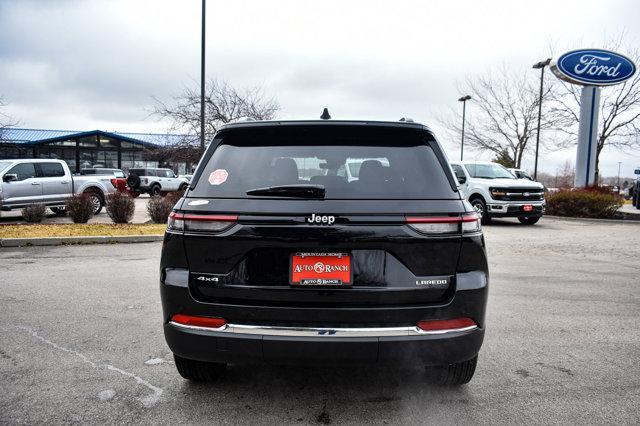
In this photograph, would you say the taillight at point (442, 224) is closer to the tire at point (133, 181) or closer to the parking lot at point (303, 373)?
the parking lot at point (303, 373)

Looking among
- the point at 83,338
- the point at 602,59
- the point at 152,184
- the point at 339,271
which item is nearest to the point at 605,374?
the point at 339,271

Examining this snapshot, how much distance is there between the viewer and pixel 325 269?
266 centimetres

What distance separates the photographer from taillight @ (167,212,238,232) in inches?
107

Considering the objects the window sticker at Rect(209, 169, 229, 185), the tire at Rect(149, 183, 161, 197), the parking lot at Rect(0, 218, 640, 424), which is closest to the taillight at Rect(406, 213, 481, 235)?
the parking lot at Rect(0, 218, 640, 424)

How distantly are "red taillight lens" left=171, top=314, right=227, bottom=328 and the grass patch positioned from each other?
28.4 ft

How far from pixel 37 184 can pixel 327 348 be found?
15.3 m

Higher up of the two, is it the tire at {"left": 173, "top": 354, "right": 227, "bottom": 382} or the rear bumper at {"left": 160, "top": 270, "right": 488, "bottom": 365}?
A: the rear bumper at {"left": 160, "top": 270, "right": 488, "bottom": 365}

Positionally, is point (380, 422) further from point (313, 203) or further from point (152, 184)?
point (152, 184)

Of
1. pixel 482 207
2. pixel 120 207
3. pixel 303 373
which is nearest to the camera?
pixel 303 373

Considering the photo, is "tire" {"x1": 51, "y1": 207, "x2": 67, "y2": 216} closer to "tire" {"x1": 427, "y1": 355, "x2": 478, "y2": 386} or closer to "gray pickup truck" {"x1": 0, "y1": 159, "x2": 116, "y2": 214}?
"gray pickup truck" {"x1": 0, "y1": 159, "x2": 116, "y2": 214}

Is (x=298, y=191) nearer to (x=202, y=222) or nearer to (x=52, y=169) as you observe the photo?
(x=202, y=222)

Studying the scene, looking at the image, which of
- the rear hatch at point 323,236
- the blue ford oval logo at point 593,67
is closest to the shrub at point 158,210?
the rear hatch at point 323,236

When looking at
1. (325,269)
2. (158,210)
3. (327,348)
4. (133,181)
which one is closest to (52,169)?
(158,210)

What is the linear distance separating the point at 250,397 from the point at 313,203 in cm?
139
